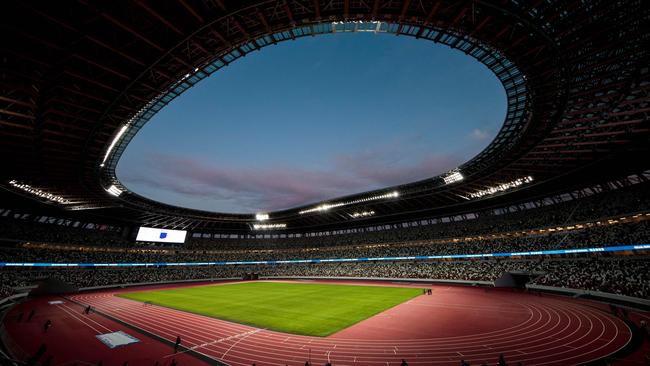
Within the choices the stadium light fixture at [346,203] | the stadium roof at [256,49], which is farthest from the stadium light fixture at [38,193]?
the stadium light fixture at [346,203]

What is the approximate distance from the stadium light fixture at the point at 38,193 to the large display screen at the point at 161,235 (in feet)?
80.7

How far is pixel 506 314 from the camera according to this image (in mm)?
25812

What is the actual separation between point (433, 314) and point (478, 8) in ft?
87.0

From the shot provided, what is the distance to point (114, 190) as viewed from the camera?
42.7 metres

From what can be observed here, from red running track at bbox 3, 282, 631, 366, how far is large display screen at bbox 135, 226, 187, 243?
148 feet

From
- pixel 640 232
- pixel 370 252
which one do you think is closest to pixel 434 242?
pixel 370 252

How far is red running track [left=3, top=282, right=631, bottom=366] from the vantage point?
16297 mm

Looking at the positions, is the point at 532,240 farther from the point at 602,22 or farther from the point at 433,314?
the point at 602,22

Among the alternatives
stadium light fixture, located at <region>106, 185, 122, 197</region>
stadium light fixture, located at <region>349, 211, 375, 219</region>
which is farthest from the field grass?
stadium light fixture, located at <region>349, 211, 375, 219</region>

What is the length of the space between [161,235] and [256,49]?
71454 mm

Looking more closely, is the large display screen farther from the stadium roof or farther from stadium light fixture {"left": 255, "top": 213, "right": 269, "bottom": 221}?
the stadium roof

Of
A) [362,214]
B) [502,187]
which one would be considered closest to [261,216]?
[362,214]

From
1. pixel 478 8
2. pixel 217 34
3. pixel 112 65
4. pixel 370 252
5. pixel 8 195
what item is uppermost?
pixel 478 8

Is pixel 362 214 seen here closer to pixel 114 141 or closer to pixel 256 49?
pixel 114 141
